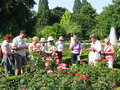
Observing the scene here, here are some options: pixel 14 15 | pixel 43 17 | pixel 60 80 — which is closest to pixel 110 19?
pixel 43 17

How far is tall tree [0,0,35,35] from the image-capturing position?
23025 mm

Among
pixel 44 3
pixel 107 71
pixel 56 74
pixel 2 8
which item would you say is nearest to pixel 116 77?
pixel 107 71

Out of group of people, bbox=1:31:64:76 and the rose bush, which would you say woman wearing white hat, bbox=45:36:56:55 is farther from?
the rose bush

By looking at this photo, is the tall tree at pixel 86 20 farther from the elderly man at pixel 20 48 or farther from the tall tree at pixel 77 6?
the tall tree at pixel 77 6

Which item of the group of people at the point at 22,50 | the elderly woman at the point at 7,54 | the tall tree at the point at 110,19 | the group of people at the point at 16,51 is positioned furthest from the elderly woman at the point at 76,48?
the tall tree at the point at 110,19

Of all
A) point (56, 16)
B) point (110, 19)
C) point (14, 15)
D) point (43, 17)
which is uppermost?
point (56, 16)

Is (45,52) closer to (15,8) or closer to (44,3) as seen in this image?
(15,8)

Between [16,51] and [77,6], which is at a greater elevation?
[77,6]

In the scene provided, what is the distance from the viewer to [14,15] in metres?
24.9

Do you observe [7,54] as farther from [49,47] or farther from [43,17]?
[43,17]

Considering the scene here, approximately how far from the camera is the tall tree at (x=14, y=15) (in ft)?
75.5

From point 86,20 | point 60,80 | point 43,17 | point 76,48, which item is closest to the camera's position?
point 60,80

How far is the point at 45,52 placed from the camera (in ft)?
24.7

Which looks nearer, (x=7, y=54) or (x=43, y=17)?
(x=7, y=54)
